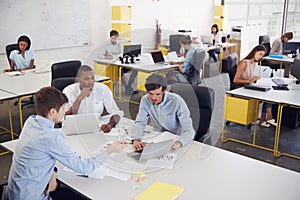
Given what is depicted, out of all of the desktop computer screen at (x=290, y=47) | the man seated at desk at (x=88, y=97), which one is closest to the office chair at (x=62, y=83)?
Answer: the man seated at desk at (x=88, y=97)

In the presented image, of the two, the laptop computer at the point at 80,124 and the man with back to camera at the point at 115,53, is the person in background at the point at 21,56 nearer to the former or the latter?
the man with back to camera at the point at 115,53

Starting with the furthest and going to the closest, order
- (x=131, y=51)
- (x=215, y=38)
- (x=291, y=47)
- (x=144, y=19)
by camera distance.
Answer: (x=215, y=38)
(x=144, y=19)
(x=291, y=47)
(x=131, y=51)

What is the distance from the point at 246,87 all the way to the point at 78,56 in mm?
4113

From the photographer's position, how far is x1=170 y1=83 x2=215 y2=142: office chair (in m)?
2.84

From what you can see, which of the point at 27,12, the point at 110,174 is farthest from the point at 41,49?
the point at 110,174

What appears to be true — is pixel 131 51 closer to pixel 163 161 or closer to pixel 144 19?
pixel 144 19

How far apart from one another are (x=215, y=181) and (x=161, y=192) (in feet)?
1.26

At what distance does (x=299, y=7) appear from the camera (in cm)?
1063

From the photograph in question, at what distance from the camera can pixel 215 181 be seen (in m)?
2.01

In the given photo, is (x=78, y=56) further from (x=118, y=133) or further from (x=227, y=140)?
(x=118, y=133)

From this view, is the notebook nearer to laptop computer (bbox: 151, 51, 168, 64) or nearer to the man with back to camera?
laptop computer (bbox: 151, 51, 168, 64)

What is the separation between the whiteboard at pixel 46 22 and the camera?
6062 millimetres

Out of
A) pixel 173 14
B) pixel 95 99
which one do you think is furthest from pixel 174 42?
pixel 95 99

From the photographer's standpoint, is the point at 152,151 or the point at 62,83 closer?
the point at 152,151
